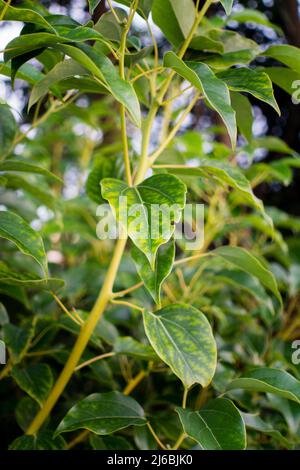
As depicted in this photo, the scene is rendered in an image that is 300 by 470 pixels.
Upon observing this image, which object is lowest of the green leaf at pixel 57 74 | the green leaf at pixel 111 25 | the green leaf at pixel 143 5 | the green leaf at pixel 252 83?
the green leaf at pixel 57 74

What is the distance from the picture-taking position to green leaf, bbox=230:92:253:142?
77 cm

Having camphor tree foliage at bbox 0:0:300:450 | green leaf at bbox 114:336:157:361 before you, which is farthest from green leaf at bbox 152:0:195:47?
green leaf at bbox 114:336:157:361

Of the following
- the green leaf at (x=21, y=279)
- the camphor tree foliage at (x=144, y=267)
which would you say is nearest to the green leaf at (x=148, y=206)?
the camphor tree foliage at (x=144, y=267)

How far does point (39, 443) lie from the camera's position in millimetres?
767

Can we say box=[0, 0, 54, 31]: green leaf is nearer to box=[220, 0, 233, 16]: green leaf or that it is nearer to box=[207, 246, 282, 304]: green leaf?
box=[220, 0, 233, 16]: green leaf

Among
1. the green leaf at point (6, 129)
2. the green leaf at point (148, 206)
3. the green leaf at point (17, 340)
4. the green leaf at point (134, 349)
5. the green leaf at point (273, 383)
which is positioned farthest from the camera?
the green leaf at point (6, 129)

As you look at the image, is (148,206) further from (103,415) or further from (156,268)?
(103,415)

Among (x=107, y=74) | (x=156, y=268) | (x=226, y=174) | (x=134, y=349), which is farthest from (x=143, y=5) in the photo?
(x=134, y=349)

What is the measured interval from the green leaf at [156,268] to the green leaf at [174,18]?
32cm

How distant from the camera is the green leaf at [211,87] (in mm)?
571

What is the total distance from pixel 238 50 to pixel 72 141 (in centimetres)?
121

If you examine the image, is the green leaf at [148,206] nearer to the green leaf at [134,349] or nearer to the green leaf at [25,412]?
the green leaf at [134,349]

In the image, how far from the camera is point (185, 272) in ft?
4.09

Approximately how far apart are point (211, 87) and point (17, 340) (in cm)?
55
